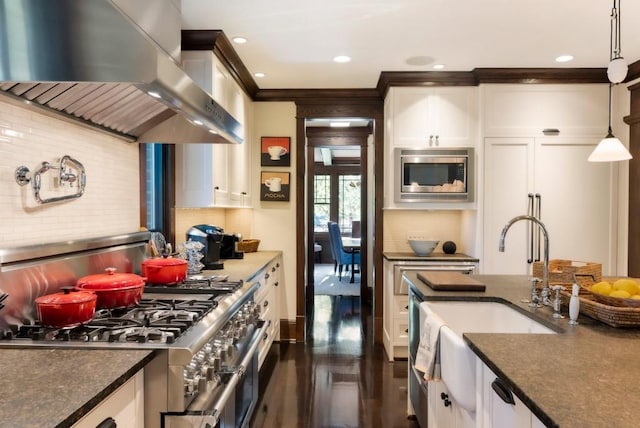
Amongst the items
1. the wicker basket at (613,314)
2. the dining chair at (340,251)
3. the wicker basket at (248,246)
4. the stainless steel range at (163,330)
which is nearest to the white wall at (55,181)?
Result: the stainless steel range at (163,330)

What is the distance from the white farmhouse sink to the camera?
4.75 ft

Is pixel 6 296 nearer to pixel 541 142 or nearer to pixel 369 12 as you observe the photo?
pixel 369 12

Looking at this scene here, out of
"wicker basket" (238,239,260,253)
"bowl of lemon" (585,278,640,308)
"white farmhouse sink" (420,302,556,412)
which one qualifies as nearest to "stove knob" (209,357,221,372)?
"white farmhouse sink" (420,302,556,412)

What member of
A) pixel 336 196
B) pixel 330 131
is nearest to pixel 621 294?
pixel 330 131

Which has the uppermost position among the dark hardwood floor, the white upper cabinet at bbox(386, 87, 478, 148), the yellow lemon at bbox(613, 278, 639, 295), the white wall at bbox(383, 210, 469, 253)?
the white upper cabinet at bbox(386, 87, 478, 148)

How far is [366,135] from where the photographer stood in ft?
19.3

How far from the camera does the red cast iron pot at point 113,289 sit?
62.4 inches

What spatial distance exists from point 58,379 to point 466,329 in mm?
1844

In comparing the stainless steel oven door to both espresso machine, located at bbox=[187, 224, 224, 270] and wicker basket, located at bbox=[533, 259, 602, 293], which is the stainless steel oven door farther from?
wicker basket, located at bbox=[533, 259, 602, 293]

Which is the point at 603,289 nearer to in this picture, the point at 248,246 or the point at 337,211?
the point at 248,246

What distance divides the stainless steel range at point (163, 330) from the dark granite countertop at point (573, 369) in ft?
2.94

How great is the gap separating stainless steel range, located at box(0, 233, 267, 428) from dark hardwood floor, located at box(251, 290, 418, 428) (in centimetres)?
73

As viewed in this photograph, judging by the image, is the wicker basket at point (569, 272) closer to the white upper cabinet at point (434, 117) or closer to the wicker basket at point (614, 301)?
the wicker basket at point (614, 301)

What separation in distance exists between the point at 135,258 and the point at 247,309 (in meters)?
0.68
